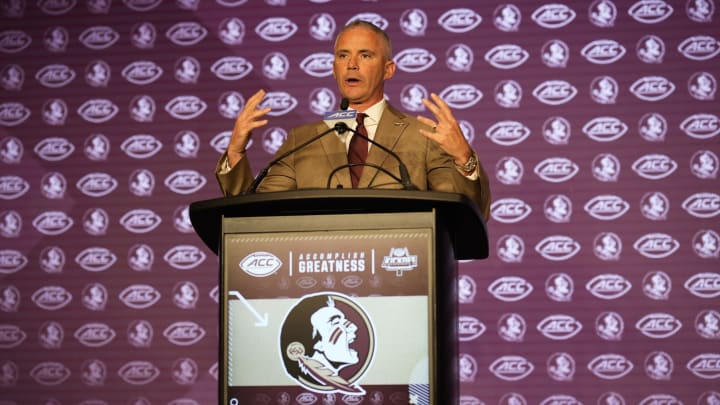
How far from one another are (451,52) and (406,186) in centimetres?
265

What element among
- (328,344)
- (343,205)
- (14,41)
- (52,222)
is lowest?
(328,344)

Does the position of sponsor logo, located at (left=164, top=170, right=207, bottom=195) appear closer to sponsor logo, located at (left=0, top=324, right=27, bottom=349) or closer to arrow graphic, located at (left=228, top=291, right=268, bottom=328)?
sponsor logo, located at (left=0, top=324, right=27, bottom=349)

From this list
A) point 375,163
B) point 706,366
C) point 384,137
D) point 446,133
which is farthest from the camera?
point 706,366

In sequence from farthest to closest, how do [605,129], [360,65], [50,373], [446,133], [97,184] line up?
[97,184] < [50,373] < [605,129] < [360,65] < [446,133]

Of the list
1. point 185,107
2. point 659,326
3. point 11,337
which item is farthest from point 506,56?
point 11,337

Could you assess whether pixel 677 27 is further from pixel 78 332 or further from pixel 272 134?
pixel 78 332

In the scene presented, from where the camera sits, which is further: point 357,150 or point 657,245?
point 657,245

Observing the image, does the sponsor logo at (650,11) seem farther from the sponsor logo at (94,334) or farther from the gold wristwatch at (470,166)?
the sponsor logo at (94,334)

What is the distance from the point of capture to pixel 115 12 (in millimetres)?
4668

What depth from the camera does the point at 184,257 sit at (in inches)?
175

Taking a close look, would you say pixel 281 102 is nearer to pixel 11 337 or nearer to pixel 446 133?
pixel 11 337

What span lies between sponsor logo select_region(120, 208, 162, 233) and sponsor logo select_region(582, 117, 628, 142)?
198cm

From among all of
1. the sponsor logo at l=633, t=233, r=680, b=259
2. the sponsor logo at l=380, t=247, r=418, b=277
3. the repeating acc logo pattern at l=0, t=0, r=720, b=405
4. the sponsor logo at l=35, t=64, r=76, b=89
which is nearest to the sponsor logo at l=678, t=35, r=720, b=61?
the repeating acc logo pattern at l=0, t=0, r=720, b=405

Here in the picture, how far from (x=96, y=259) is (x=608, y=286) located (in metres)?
2.30
